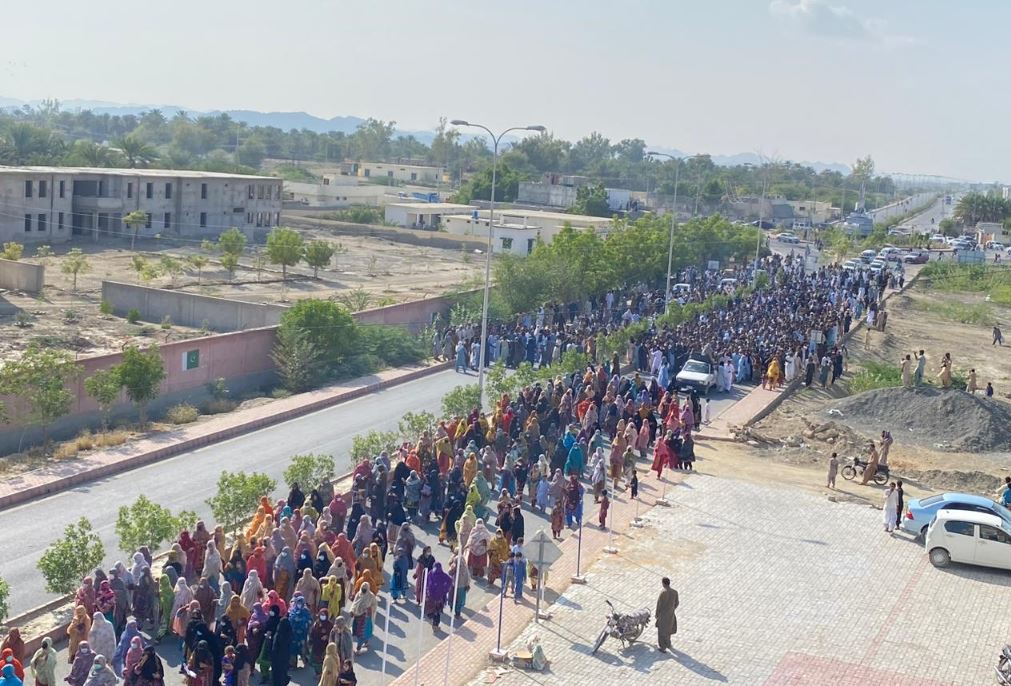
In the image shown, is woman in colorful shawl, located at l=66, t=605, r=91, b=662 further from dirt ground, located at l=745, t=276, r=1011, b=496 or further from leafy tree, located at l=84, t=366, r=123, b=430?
dirt ground, located at l=745, t=276, r=1011, b=496

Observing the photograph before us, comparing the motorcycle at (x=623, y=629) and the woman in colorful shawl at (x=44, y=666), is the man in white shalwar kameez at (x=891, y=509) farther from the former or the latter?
the woman in colorful shawl at (x=44, y=666)

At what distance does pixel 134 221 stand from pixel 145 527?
46960mm

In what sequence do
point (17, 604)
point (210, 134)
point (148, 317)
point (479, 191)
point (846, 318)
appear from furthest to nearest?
point (210, 134) < point (479, 191) < point (846, 318) < point (148, 317) < point (17, 604)

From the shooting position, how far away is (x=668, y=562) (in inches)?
694

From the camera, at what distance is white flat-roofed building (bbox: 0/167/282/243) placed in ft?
179

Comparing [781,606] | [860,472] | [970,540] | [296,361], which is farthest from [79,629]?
[296,361]

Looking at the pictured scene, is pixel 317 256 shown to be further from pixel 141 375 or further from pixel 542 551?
pixel 542 551

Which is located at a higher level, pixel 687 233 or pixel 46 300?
pixel 687 233

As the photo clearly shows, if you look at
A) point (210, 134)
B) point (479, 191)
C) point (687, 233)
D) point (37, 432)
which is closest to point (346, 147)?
point (210, 134)

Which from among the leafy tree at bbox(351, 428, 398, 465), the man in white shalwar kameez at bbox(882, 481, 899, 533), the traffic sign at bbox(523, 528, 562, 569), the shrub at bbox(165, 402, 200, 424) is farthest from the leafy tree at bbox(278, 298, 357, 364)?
the traffic sign at bbox(523, 528, 562, 569)

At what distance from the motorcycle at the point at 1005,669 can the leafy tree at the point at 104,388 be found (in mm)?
16690

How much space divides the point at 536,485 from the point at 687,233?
38.1m

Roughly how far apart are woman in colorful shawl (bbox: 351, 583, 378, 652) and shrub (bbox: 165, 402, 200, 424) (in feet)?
41.9

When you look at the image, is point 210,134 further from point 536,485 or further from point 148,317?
point 536,485
